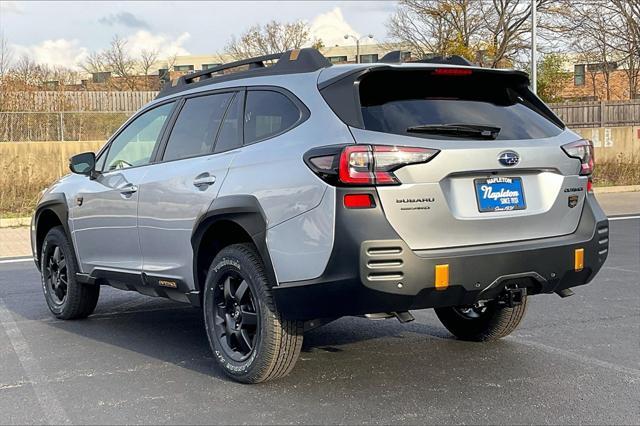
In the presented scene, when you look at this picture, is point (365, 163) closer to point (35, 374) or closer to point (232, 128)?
point (232, 128)

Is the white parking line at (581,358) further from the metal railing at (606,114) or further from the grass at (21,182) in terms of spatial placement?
the metal railing at (606,114)

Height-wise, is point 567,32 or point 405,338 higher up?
point 567,32

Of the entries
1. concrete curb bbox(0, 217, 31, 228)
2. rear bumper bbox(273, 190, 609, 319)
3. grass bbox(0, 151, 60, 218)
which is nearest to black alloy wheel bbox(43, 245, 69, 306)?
rear bumper bbox(273, 190, 609, 319)

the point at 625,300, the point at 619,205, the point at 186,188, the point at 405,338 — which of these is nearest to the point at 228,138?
the point at 186,188

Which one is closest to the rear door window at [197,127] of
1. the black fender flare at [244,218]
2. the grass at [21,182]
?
the black fender flare at [244,218]

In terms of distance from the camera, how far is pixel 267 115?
4.84 m

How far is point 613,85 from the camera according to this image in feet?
182

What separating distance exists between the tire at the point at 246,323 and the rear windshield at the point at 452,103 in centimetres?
110

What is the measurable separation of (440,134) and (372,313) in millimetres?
1034

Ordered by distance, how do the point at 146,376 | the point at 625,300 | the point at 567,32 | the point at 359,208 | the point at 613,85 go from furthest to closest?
the point at 613,85 → the point at 567,32 → the point at 625,300 → the point at 146,376 → the point at 359,208

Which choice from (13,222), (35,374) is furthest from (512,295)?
(13,222)

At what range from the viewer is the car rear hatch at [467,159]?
4.14 m

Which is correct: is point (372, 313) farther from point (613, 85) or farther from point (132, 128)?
point (613, 85)

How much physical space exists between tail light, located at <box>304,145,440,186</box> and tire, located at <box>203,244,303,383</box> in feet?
2.57
